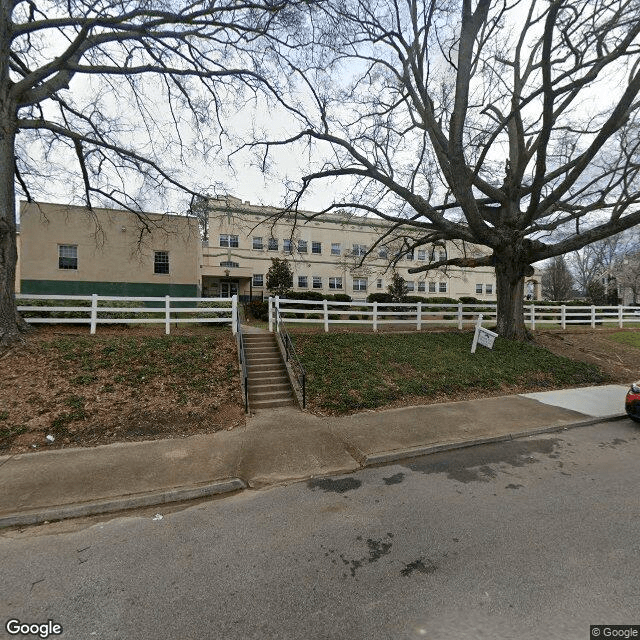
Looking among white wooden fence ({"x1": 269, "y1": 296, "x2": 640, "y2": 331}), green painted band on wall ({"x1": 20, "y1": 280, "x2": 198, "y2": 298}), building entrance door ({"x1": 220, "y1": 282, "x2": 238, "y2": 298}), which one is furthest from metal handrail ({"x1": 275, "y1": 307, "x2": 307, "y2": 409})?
building entrance door ({"x1": 220, "y1": 282, "x2": 238, "y2": 298})

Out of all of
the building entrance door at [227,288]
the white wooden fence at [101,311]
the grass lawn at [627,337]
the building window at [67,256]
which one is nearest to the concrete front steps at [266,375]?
the white wooden fence at [101,311]

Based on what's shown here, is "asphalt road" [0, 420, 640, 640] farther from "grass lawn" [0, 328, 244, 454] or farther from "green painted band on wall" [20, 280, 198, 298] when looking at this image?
"green painted band on wall" [20, 280, 198, 298]

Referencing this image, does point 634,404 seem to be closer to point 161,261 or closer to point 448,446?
point 448,446

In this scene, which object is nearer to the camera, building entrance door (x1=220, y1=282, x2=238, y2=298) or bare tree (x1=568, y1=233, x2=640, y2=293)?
building entrance door (x1=220, y1=282, x2=238, y2=298)

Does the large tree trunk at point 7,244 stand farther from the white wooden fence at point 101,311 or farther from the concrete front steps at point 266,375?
the concrete front steps at point 266,375

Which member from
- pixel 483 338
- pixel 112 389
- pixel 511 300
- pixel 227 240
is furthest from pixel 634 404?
pixel 227 240

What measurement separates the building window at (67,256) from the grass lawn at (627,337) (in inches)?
1034

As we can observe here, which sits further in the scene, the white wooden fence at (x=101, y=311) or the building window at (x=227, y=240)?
the building window at (x=227, y=240)

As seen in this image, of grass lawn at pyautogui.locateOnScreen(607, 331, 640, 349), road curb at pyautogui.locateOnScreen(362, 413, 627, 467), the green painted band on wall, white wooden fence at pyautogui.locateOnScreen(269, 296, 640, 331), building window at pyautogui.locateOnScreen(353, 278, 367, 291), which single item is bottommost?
road curb at pyautogui.locateOnScreen(362, 413, 627, 467)

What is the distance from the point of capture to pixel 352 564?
2.75 m

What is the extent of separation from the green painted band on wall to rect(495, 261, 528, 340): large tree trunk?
1533cm

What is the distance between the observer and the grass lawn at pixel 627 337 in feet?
48.3

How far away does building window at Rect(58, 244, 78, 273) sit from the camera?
1638 cm

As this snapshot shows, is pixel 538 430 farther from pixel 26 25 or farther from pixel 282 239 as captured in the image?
pixel 282 239
